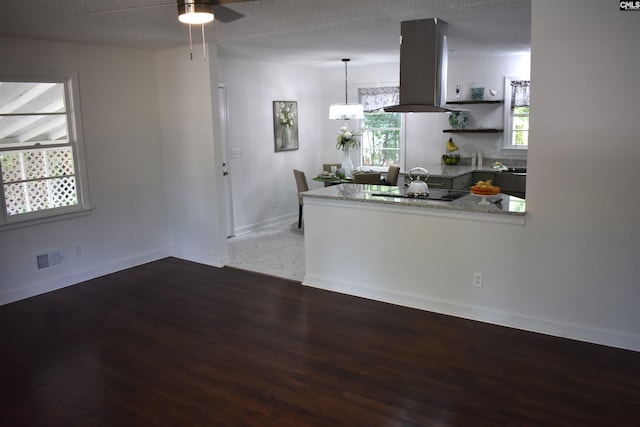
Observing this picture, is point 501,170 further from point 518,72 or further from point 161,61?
point 161,61

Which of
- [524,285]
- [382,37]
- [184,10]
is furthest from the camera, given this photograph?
[382,37]

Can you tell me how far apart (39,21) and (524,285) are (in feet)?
13.6

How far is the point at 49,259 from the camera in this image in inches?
195

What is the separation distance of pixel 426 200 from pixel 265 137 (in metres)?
3.71

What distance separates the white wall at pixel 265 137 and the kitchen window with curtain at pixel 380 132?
81 centimetres

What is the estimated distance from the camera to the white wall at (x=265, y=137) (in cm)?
693

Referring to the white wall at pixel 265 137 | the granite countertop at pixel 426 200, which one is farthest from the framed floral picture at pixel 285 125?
the granite countertop at pixel 426 200

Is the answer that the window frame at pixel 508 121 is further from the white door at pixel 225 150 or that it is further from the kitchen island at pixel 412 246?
the white door at pixel 225 150

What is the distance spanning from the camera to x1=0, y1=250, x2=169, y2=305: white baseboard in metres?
4.69

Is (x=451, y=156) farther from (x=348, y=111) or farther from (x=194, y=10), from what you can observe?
(x=194, y=10)

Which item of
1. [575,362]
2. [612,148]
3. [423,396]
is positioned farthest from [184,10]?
[575,362]

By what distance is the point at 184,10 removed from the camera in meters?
2.74

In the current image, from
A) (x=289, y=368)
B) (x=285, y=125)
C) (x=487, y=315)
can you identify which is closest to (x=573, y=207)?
(x=487, y=315)
